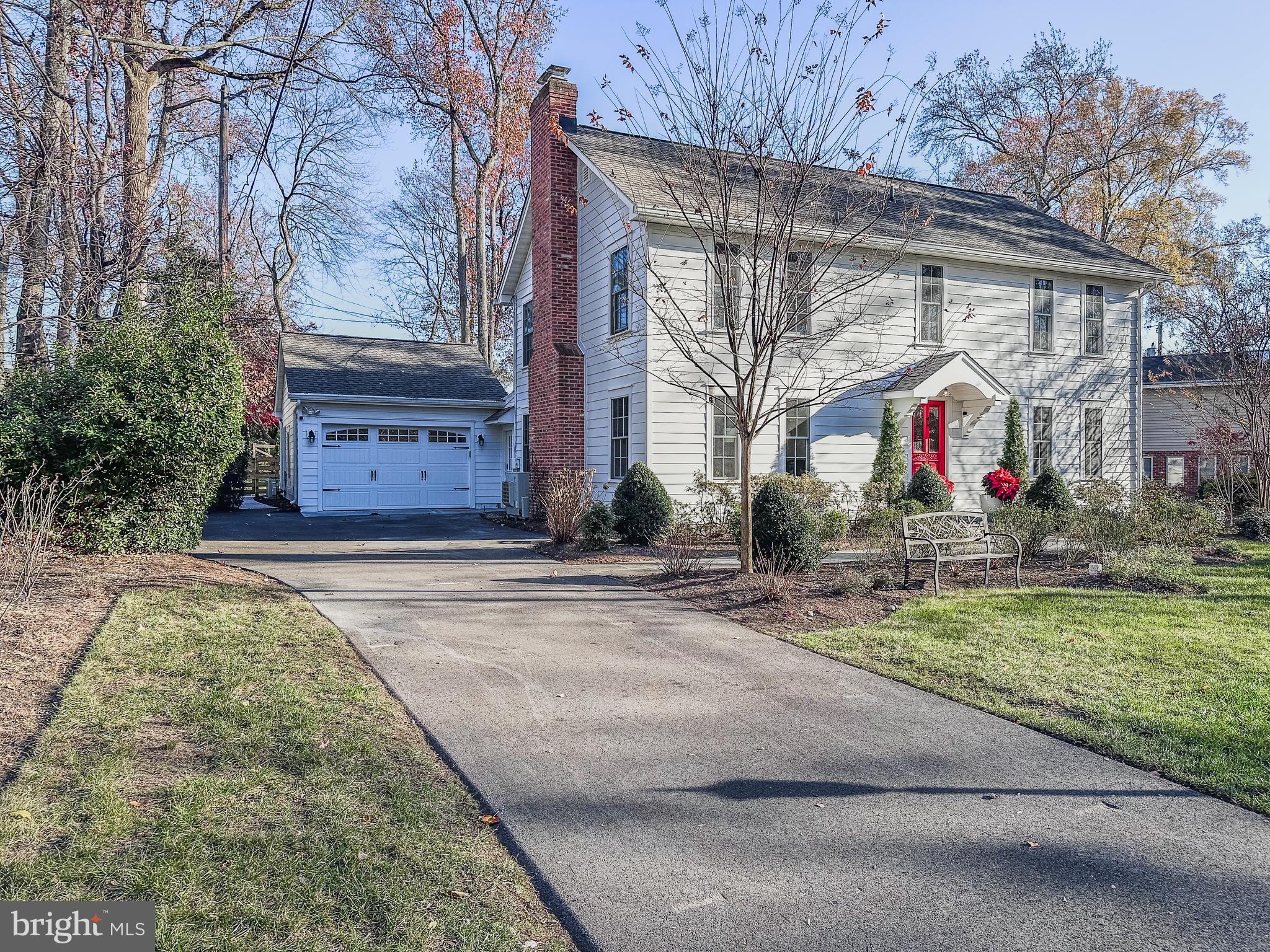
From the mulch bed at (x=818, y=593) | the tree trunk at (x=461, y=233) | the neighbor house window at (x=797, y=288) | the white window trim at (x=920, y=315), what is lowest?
the mulch bed at (x=818, y=593)

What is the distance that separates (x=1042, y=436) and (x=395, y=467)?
16092 mm

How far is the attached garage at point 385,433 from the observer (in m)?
22.0

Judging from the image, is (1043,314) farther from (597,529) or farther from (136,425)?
(136,425)

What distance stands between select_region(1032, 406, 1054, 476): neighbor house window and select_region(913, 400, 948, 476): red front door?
8.46 ft

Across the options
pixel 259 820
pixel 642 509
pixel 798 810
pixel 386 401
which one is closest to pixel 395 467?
pixel 386 401

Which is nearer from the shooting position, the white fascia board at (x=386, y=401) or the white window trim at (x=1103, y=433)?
the white window trim at (x=1103, y=433)

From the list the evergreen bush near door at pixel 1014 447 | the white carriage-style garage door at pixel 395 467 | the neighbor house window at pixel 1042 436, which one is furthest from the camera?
the white carriage-style garage door at pixel 395 467

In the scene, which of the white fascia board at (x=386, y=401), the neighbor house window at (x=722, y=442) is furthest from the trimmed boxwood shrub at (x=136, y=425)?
the white fascia board at (x=386, y=401)

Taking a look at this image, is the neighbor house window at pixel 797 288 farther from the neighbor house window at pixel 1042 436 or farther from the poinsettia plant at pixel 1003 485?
the neighbor house window at pixel 1042 436

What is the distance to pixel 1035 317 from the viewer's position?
1798cm

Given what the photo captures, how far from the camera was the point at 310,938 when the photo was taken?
271cm

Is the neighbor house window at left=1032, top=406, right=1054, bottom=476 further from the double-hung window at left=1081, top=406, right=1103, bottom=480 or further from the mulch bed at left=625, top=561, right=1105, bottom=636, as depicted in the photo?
the mulch bed at left=625, top=561, right=1105, bottom=636

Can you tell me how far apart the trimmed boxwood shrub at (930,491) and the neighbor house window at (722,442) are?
3323 mm

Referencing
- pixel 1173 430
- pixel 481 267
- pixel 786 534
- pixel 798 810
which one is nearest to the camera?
pixel 798 810
